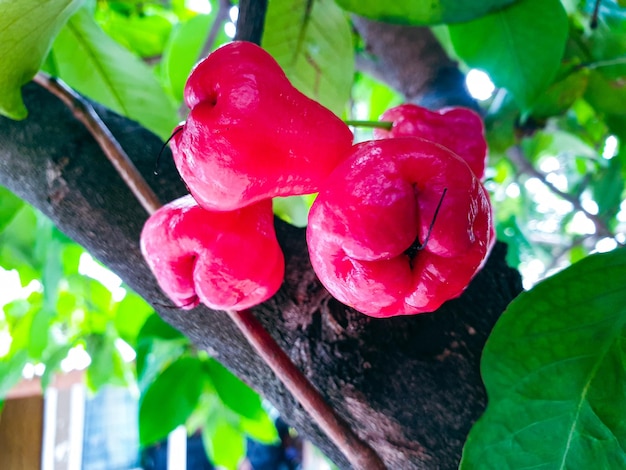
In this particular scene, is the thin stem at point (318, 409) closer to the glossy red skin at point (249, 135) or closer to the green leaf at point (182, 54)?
the glossy red skin at point (249, 135)

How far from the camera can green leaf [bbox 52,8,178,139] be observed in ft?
1.97

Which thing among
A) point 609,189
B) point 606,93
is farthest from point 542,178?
point 606,93

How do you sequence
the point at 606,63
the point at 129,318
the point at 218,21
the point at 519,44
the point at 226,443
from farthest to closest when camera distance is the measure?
the point at 226,443 < the point at 129,318 < the point at 218,21 < the point at 606,63 < the point at 519,44

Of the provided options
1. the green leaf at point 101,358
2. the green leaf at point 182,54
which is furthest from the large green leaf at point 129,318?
the green leaf at point 182,54

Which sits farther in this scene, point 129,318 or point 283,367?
point 129,318

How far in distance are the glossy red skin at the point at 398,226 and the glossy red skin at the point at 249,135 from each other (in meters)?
0.03

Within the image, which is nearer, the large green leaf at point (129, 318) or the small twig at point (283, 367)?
the small twig at point (283, 367)

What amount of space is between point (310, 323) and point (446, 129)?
0.62 feet

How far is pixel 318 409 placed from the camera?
0.39m

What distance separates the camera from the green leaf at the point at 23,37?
1.25 feet

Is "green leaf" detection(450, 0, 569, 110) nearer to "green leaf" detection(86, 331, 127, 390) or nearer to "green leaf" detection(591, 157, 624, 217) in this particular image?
"green leaf" detection(591, 157, 624, 217)

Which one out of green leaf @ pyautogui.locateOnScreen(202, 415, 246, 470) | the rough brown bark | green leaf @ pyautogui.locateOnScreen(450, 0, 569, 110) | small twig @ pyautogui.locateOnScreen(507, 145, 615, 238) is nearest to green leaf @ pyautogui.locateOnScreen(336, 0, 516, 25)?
green leaf @ pyautogui.locateOnScreen(450, 0, 569, 110)

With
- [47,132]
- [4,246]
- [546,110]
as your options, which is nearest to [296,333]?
[47,132]

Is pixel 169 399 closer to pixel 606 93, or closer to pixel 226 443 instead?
pixel 226 443
